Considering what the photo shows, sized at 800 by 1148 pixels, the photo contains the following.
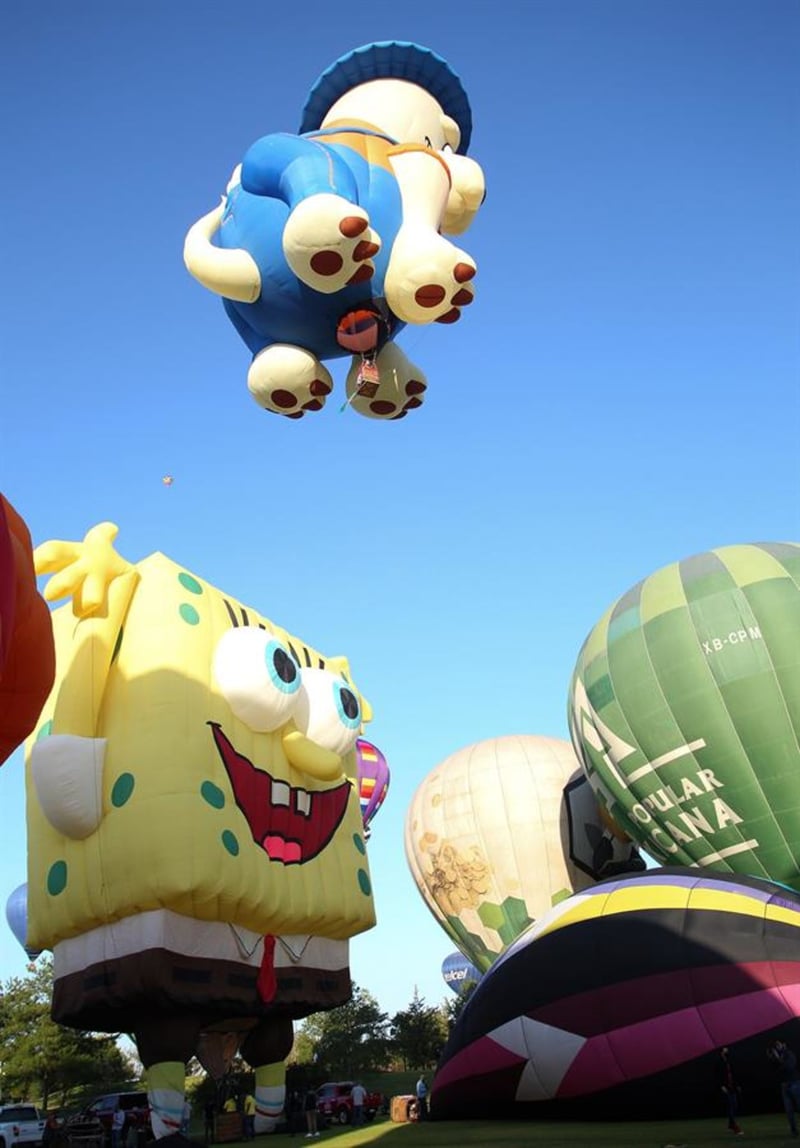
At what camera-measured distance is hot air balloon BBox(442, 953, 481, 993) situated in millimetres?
38656

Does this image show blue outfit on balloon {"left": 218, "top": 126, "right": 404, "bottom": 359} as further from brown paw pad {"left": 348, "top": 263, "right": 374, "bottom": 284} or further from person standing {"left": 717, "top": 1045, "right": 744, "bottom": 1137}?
person standing {"left": 717, "top": 1045, "right": 744, "bottom": 1137}

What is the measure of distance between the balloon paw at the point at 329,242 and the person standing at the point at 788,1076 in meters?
6.79

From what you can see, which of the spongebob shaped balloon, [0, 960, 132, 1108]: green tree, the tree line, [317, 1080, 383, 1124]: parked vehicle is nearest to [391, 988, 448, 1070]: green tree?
the tree line

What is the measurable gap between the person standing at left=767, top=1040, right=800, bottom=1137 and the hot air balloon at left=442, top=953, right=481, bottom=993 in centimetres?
2996

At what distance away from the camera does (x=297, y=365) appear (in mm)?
7145

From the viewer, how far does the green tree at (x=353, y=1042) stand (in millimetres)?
32031

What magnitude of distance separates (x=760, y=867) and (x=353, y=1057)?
20.8 m

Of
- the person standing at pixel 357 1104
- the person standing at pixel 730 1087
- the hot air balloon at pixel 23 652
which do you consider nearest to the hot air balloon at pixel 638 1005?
the person standing at pixel 730 1087

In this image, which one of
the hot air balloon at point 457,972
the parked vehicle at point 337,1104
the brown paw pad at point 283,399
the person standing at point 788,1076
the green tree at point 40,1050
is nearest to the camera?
the brown paw pad at point 283,399

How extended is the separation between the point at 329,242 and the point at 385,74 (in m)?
2.73

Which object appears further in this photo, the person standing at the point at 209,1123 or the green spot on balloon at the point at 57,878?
the person standing at the point at 209,1123

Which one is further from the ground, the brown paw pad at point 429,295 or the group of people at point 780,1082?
the brown paw pad at point 429,295

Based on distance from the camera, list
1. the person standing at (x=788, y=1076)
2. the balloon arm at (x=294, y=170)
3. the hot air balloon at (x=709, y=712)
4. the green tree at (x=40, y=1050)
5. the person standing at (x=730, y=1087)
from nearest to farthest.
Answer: the balloon arm at (x=294, y=170)
the person standing at (x=788, y=1076)
the person standing at (x=730, y=1087)
the hot air balloon at (x=709, y=712)
the green tree at (x=40, y=1050)

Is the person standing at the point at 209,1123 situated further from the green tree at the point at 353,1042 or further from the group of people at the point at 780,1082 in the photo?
the green tree at the point at 353,1042
